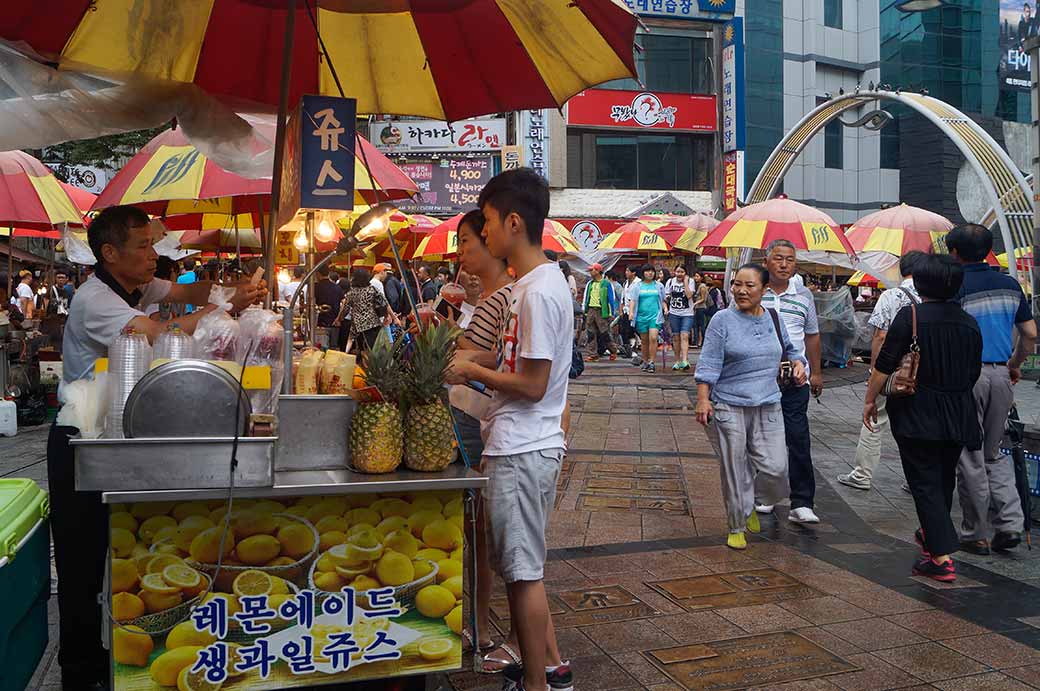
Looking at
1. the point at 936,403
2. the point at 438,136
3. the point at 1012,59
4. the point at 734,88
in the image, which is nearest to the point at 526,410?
the point at 936,403

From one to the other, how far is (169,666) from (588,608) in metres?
2.31

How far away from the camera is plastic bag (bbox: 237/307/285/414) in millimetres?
3166

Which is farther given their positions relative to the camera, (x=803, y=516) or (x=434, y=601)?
(x=803, y=516)

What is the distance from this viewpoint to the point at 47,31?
12.4 ft

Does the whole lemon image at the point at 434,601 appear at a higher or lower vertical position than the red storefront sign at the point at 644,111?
lower

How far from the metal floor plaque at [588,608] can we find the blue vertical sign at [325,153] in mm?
2224

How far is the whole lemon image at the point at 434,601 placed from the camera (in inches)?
121

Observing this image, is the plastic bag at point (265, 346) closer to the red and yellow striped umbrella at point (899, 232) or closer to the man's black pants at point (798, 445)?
the man's black pants at point (798, 445)

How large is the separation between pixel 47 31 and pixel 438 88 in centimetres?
184

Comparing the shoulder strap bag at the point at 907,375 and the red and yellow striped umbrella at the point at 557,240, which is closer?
the shoulder strap bag at the point at 907,375

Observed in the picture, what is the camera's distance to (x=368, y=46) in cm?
456

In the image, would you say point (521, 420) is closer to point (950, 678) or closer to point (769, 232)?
point (950, 678)

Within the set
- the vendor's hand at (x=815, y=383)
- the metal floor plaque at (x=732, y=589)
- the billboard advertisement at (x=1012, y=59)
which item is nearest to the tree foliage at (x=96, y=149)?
the vendor's hand at (x=815, y=383)

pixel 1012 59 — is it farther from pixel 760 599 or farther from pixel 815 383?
pixel 760 599
